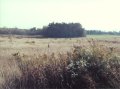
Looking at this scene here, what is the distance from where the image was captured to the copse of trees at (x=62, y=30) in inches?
3142

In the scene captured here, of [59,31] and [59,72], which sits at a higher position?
[59,72]

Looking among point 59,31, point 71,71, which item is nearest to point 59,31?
point 59,31

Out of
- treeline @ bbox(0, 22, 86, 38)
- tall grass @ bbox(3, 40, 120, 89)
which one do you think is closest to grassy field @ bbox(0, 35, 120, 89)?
tall grass @ bbox(3, 40, 120, 89)

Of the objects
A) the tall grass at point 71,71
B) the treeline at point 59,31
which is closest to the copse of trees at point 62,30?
the treeline at point 59,31

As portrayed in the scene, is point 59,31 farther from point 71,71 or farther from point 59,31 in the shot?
point 71,71

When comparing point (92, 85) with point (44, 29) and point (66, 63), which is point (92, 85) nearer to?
point (66, 63)

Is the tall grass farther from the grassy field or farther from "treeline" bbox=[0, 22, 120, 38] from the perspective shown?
"treeline" bbox=[0, 22, 120, 38]

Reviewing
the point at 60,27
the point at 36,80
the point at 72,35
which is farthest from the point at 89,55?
the point at 72,35

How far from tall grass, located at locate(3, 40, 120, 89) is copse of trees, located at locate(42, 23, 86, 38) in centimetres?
6968

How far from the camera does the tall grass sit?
29.0ft

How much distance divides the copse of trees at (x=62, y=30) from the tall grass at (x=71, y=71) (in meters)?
69.7

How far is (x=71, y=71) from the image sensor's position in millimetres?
8992

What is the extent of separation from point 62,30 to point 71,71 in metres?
72.6

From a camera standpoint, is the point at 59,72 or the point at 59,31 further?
the point at 59,31
